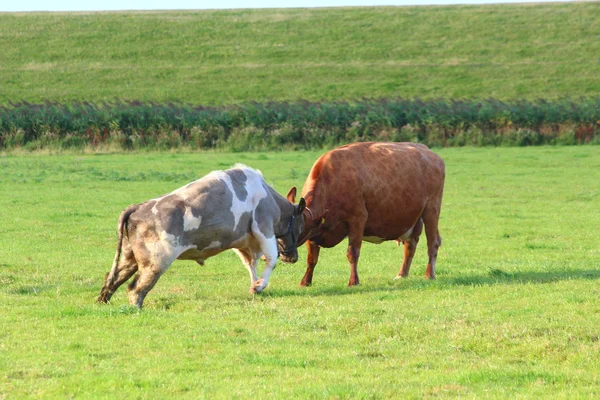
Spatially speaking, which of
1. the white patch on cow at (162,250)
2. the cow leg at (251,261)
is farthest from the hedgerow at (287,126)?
the white patch on cow at (162,250)

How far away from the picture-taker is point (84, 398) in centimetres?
745

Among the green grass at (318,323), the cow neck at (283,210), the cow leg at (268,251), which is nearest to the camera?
the green grass at (318,323)

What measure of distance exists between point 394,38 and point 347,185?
58.1 metres

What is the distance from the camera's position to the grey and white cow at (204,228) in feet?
37.8

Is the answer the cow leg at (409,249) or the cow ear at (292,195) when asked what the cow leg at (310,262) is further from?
the cow leg at (409,249)

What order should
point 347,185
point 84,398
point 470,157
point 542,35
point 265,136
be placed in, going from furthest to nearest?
point 542,35, point 265,136, point 470,157, point 347,185, point 84,398

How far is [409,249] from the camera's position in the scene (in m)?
14.3

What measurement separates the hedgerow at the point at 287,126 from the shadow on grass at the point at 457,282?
25.3 metres

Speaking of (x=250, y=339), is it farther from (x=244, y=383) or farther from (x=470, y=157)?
(x=470, y=157)

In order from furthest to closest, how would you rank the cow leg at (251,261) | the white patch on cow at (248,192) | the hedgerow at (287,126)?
the hedgerow at (287,126) → the cow leg at (251,261) → the white patch on cow at (248,192)

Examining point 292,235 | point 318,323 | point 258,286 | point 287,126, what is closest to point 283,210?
point 292,235

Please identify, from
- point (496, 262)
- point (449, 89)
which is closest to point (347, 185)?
point (496, 262)

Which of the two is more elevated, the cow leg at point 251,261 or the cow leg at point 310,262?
the cow leg at point 251,261

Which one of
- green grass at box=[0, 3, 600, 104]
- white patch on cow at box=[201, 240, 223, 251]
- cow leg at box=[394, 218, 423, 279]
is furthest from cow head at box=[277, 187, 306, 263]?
green grass at box=[0, 3, 600, 104]
